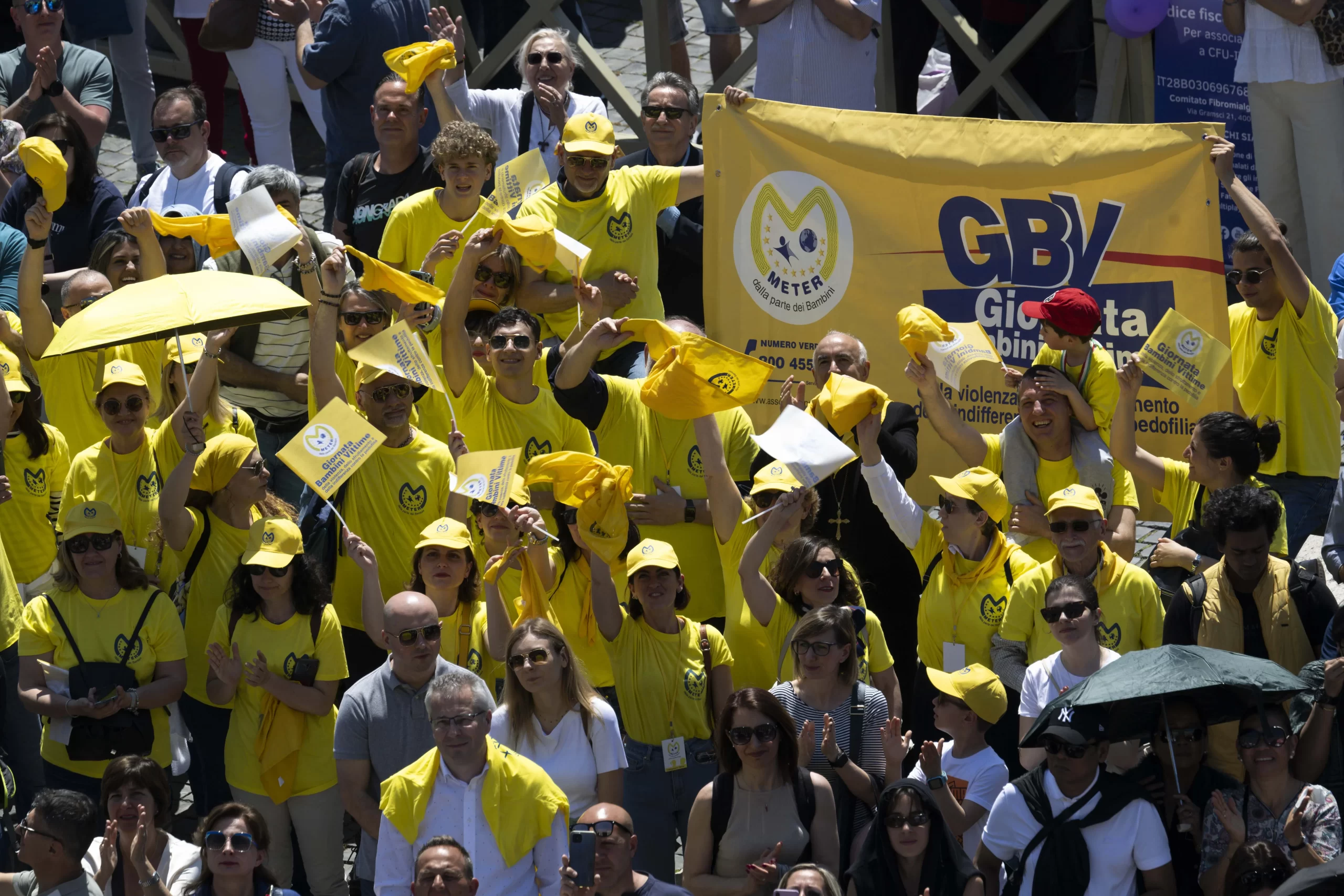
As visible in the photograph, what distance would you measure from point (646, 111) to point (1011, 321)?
2.19 m

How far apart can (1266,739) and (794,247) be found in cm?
367

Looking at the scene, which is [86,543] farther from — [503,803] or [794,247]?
[794,247]

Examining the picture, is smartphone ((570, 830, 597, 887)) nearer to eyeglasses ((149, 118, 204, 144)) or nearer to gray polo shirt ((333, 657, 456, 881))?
gray polo shirt ((333, 657, 456, 881))

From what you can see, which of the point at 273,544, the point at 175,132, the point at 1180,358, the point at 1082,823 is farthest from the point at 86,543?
the point at 1180,358

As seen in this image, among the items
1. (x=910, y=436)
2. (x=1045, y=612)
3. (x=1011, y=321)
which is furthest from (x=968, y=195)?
(x=1045, y=612)

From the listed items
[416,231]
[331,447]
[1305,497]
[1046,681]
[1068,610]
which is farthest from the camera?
[416,231]

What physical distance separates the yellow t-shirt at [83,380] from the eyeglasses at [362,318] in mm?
1005

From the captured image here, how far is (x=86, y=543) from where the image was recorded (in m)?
8.01

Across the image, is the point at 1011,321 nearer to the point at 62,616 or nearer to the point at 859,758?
the point at 859,758

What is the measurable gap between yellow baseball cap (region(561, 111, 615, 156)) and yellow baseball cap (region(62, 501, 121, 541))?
9.30ft

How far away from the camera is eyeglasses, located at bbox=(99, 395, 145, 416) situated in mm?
8523

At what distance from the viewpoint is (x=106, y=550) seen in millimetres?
8031

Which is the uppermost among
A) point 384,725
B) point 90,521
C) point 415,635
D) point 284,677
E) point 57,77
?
point 57,77

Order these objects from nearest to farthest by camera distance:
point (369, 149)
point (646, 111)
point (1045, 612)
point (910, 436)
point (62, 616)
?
point (1045, 612) → point (62, 616) → point (910, 436) → point (646, 111) → point (369, 149)
